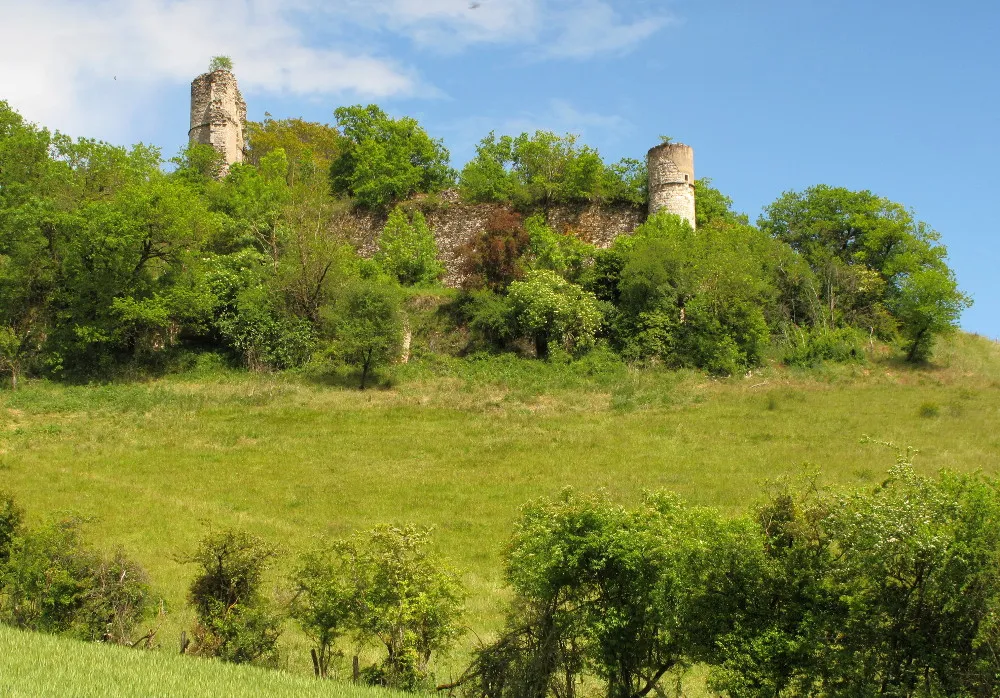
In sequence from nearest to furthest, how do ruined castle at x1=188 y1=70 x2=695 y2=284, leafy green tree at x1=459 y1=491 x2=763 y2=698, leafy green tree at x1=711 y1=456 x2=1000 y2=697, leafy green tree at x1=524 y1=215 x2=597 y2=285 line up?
leafy green tree at x1=711 y1=456 x2=1000 y2=697, leafy green tree at x1=459 y1=491 x2=763 y2=698, leafy green tree at x1=524 y1=215 x2=597 y2=285, ruined castle at x1=188 y1=70 x2=695 y2=284

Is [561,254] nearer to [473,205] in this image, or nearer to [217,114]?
[473,205]

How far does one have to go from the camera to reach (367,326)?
36.8 metres

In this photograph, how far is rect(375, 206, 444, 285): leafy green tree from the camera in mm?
47125

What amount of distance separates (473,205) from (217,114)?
1762cm

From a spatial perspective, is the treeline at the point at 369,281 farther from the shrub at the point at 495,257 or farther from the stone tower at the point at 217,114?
the stone tower at the point at 217,114

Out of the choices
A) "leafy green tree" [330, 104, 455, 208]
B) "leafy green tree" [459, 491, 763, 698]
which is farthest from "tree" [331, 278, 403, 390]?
"leafy green tree" [459, 491, 763, 698]

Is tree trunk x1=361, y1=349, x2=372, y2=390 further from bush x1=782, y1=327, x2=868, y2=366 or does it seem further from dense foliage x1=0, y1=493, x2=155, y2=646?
dense foliage x1=0, y1=493, x2=155, y2=646

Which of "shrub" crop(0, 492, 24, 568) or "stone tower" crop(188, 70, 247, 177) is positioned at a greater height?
"stone tower" crop(188, 70, 247, 177)

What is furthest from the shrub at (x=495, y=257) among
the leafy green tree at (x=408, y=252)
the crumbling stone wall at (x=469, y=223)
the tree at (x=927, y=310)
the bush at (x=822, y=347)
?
the tree at (x=927, y=310)

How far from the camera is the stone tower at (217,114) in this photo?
5788 centimetres

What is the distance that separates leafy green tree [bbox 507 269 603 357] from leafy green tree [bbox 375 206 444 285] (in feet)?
25.8

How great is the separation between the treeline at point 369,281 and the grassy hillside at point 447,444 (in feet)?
6.76

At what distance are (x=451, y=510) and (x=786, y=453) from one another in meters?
9.89

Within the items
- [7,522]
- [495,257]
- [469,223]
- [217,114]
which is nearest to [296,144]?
[217,114]
